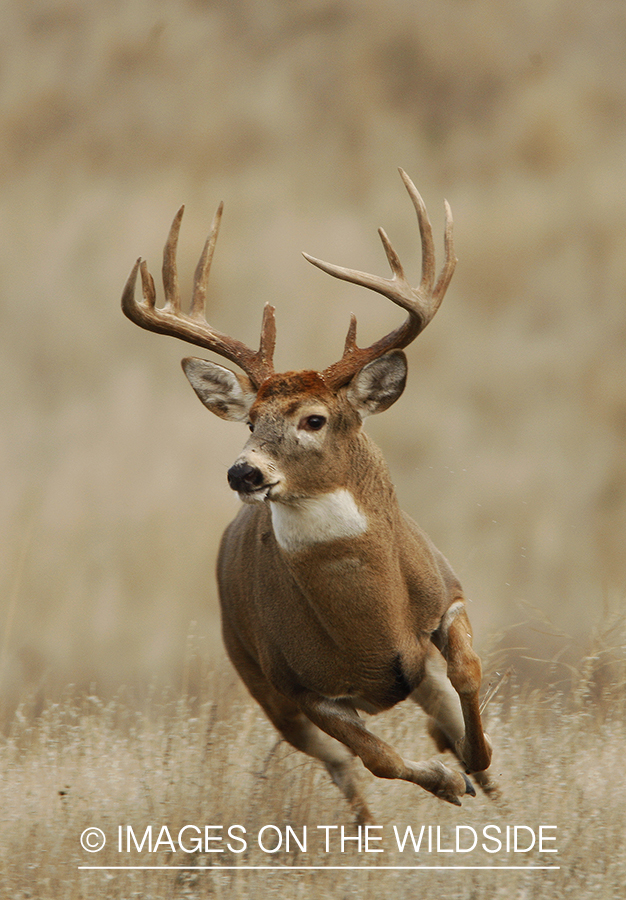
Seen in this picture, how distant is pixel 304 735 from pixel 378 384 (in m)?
1.76

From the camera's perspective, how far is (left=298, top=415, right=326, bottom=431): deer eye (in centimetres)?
473

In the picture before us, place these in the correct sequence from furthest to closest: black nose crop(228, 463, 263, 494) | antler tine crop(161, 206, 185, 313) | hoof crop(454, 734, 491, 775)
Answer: antler tine crop(161, 206, 185, 313), hoof crop(454, 734, 491, 775), black nose crop(228, 463, 263, 494)

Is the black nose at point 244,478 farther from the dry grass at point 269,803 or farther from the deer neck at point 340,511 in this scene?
the dry grass at point 269,803

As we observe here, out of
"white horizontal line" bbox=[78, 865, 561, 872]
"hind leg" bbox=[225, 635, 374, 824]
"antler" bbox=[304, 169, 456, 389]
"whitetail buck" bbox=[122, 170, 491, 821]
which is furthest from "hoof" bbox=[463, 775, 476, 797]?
"antler" bbox=[304, 169, 456, 389]

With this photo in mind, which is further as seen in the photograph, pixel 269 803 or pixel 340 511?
pixel 269 803

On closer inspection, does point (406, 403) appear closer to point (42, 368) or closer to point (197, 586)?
point (197, 586)

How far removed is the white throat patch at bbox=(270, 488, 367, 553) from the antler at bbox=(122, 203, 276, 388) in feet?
2.15

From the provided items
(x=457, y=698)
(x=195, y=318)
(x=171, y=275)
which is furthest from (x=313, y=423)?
(x=457, y=698)

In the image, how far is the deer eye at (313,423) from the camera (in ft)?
15.5

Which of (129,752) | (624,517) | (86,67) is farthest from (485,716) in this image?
(86,67)

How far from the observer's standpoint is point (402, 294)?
203 inches

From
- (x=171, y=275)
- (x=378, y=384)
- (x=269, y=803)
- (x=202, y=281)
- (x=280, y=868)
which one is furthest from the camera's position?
(x=269, y=803)

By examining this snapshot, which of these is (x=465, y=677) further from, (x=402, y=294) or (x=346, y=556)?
(x=402, y=294)

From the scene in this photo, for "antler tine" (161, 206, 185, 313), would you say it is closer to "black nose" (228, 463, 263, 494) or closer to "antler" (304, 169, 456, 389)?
"antler" (304, 169, 456, 389)
